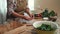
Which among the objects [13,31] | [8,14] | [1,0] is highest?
[1,0]

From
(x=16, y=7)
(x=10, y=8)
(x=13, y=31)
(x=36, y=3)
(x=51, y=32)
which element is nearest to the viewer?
(x=51, y=32)

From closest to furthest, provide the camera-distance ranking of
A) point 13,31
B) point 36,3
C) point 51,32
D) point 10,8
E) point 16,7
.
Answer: point 51,32
point 13,31
point 10,8
point 16,7
point 36,3

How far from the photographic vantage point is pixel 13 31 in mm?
1119

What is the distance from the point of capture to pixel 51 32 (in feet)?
3.23

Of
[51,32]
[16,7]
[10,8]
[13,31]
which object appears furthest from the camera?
[16,7]

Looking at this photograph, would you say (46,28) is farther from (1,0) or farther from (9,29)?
(1,0)

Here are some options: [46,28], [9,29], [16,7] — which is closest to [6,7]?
[16,7]

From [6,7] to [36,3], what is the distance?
1477 millimetres

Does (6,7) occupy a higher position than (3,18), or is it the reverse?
(6,7)

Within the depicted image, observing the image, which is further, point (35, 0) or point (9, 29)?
point (35, 0)

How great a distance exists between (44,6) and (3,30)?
80.7 inches

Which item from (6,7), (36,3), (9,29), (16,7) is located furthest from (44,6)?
(9,29)

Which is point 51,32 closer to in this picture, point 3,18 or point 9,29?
point 9,29

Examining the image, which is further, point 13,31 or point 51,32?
point 13,31
